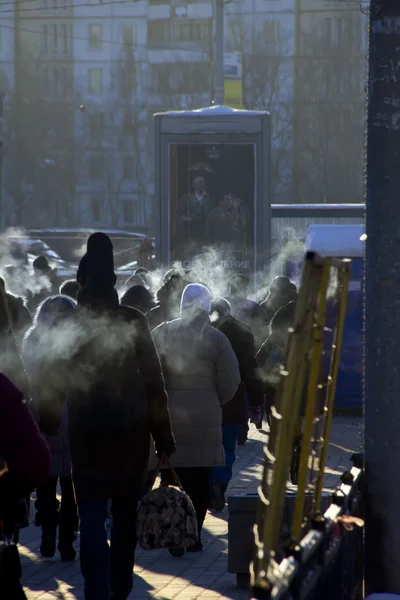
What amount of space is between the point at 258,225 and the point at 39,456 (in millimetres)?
16032

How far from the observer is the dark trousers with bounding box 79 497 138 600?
Answer: 621 centimetres

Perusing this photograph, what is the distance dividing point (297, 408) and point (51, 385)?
2570 mm

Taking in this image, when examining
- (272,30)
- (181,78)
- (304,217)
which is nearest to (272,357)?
(304,217)

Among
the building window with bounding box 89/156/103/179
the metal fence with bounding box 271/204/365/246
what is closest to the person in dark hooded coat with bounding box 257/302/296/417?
the metal fence with bounding box 271/204/365/246

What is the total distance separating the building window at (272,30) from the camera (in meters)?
72.4

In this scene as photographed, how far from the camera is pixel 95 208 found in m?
76.9

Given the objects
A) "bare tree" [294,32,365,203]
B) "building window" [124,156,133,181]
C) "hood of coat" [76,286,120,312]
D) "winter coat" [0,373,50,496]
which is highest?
"winter coat" [0,373,50,496]

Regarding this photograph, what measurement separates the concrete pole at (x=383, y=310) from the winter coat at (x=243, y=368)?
4404 millimetres

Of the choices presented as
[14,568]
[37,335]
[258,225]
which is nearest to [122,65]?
[258,225]

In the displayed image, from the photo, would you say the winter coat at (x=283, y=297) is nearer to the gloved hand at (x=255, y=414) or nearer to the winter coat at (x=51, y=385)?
the gloved hand at (x=255, y=414)

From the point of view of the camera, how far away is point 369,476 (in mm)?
5484

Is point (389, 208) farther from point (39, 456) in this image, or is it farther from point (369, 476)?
point (39, 456)

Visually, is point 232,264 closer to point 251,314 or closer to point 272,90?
point 251,314

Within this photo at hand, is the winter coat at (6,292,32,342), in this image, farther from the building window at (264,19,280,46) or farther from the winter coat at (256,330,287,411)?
the building window at (264,19,280,46)
